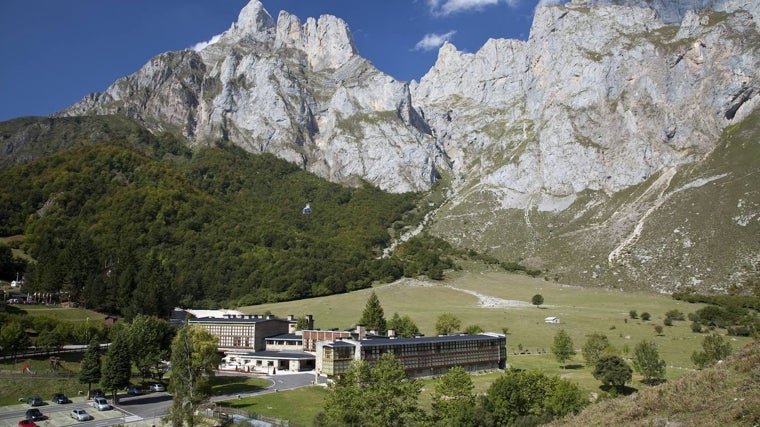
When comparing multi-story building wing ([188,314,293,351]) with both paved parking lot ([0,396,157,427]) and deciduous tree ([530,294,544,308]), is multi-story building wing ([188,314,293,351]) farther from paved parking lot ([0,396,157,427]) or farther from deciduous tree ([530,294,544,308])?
deciduous tree ([530,294,544,308])

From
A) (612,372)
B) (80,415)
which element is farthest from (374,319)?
(80,415)

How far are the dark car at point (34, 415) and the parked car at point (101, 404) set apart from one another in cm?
479

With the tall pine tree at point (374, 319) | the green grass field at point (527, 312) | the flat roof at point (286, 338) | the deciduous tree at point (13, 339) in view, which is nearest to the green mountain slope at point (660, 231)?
the green grass field at point (527, 312)

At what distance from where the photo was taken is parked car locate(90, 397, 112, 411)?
152 ft

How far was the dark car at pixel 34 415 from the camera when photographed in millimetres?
41594

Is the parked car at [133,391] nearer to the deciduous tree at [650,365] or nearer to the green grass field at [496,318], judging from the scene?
the green grass field at [496,318]

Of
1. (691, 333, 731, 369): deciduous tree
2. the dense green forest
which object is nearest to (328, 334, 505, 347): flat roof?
(691, 333, 731, 369): deciduous tree

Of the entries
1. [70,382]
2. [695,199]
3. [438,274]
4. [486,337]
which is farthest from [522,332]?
[695,199]

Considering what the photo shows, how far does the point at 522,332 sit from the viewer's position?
96.9 metres

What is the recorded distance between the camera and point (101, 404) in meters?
46.6

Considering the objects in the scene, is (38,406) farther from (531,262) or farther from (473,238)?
(473,238)

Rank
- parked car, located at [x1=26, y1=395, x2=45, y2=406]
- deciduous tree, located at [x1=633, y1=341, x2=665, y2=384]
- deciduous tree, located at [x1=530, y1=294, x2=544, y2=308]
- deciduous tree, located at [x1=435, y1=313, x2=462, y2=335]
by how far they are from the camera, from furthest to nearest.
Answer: deciduous tree, located at [x1=530, y1=294, x2=544, y2=308], deciduous tree, located at [x1=435, y1=313, x2=462, y2=335], deciduous tree, located at [x1=633, y1=341, x2=665, y2=384], parked car, located at [x1=26, y1=395, x2=45, y2=406]

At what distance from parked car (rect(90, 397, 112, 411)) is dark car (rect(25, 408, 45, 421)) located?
189 inches

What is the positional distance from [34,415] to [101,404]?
216 inches
